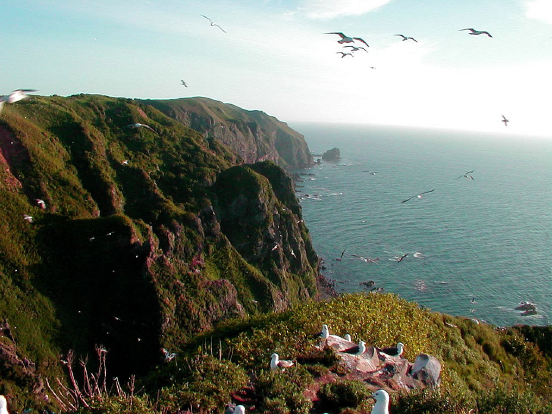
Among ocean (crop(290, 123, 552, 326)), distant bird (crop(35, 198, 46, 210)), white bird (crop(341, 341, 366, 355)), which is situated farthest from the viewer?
ocean (crop(290, 123, 552, 326))

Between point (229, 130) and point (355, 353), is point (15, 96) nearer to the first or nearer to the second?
point (355, 353)

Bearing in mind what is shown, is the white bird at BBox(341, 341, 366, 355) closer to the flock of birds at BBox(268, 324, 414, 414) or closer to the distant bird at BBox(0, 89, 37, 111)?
the flock of birds at BBox(268, 324, 414, 414)

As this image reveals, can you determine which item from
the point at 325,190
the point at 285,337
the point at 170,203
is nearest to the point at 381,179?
the point at 325,190

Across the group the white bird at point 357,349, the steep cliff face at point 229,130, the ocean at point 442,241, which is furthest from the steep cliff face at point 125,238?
the steep cliff face at point 229,130

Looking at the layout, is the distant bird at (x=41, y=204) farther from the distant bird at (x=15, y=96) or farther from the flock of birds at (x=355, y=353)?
the flock of birds at (x=355, y=353)

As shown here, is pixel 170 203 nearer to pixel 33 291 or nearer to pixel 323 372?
pixel 33 291

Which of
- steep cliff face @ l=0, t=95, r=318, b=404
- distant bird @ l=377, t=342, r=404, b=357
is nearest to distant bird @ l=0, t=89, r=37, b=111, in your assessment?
distant bird @ l=377, t=342, r=404, b=357
